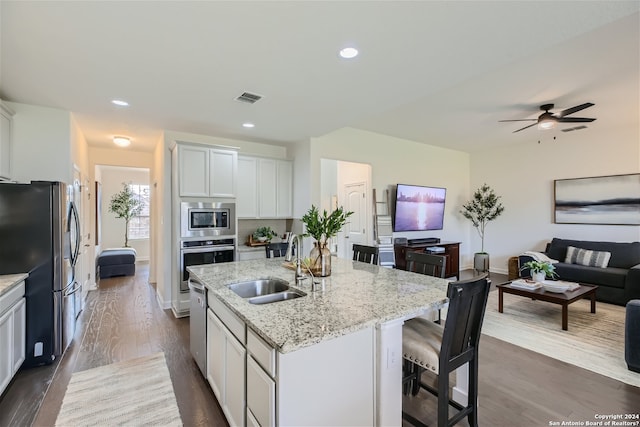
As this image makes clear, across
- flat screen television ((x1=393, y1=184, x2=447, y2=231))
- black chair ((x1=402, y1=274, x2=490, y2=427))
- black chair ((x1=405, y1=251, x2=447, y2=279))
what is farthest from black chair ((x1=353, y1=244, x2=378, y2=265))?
flat screen television ((x1=393, y1=184, x2=447, y2=231))

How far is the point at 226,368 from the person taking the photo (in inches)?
75.8

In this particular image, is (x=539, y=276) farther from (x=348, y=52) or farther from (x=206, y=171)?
(x=206, y=171)

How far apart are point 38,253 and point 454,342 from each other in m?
3.56

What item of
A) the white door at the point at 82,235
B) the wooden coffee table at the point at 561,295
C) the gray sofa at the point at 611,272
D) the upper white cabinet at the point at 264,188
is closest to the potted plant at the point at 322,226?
the upper white cabinet at the point at 264,188

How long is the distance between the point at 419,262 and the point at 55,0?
3.19 m

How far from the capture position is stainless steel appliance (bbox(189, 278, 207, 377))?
2348 mm

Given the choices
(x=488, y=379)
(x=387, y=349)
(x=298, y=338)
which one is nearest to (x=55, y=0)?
(x=298, y=338)

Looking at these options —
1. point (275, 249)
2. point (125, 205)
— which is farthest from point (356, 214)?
point (125, 205)

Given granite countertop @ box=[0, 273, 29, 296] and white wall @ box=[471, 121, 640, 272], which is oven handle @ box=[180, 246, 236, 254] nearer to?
granite countertop @ box=[0, 273, 29, 296]

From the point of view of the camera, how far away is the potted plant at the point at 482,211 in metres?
6.73

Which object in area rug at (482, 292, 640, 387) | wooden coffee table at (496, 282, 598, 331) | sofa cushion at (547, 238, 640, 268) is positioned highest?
sofa cushion at (547, 238, 640, 268)

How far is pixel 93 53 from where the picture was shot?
89.6 inches

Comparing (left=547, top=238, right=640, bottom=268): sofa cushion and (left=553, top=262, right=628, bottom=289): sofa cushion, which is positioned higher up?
(left=547, top=238, right=640, bottom=268): sofa cushion

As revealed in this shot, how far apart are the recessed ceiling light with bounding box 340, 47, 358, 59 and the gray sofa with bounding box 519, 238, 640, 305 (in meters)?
5.10
